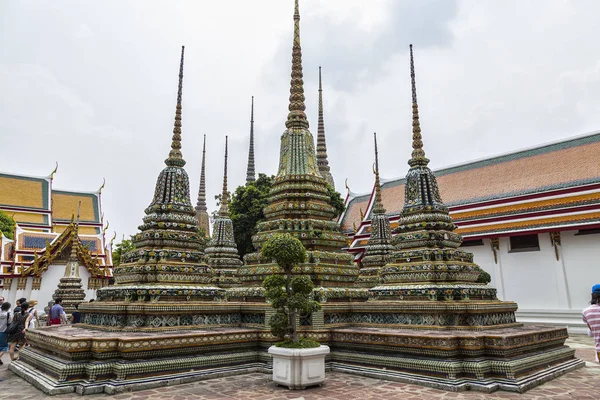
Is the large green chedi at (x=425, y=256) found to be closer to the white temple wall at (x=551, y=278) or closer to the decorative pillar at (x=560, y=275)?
the white temple wall at (x=551, y=278)

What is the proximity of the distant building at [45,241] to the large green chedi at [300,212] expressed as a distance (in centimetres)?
1816

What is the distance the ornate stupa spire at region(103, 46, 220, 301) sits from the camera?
8.40 m

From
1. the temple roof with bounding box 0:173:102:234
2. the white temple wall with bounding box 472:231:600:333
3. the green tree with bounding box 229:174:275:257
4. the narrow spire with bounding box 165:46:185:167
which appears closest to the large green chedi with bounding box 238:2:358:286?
the narrow spire with bounding box 165:46:185:167

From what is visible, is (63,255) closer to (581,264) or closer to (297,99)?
(297,99)

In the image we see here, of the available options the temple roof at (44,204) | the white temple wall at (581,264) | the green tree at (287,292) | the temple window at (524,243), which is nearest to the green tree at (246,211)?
the temple window at (524,243)

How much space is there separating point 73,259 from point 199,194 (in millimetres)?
13438

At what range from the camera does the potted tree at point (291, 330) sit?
20.3 ft

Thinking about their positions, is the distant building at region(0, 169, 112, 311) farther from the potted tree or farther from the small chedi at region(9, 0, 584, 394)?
the potted tree

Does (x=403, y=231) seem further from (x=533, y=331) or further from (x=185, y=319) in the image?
(x=185, y=319)

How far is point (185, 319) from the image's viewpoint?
26.4 ft

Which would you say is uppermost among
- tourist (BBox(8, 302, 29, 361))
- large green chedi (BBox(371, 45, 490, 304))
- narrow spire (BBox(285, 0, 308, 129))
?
narrow spire (BBox(285, 0, 308, 129))

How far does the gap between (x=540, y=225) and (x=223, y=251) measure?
42.4ft

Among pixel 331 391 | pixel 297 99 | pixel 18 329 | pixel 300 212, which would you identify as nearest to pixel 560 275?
pixel 300 212

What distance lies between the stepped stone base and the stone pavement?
0.18 m
